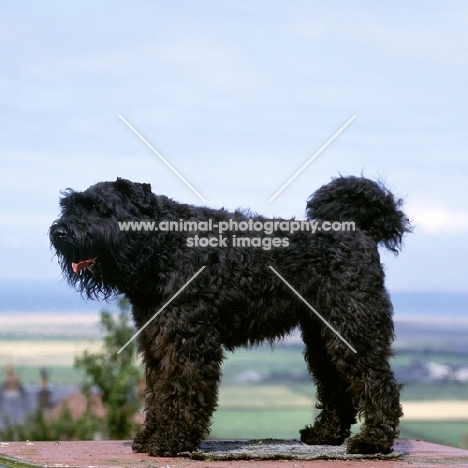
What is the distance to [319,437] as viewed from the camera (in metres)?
8.55

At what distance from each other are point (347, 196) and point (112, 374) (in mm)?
4829

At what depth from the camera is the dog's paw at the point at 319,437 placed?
27.9 ft

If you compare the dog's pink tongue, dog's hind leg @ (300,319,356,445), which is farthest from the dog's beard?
dog's hind leg @ (300,319,356,445)

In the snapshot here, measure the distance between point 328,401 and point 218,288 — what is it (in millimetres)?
1841

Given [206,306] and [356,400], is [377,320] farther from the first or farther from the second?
[206,306]

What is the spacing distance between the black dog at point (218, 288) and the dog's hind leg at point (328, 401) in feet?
0.16

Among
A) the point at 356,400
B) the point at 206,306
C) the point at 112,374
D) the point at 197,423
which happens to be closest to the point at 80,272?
the point at 206,306

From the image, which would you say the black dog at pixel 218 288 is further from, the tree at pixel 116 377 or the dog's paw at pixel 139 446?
the tree at pixel 116 377

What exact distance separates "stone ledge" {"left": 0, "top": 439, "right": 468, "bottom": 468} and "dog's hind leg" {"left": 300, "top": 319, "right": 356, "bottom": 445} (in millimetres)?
571

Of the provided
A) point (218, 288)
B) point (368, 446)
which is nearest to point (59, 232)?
point (218, 288)

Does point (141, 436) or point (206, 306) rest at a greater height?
point (206, 306)

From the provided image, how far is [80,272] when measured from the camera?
7699mm

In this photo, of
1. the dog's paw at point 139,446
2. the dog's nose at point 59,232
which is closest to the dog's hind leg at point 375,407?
the dog's paw at point 139,446

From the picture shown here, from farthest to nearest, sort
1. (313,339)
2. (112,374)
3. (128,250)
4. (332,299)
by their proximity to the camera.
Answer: (112,374) → (313,339) → (332,299) → (128,250)
